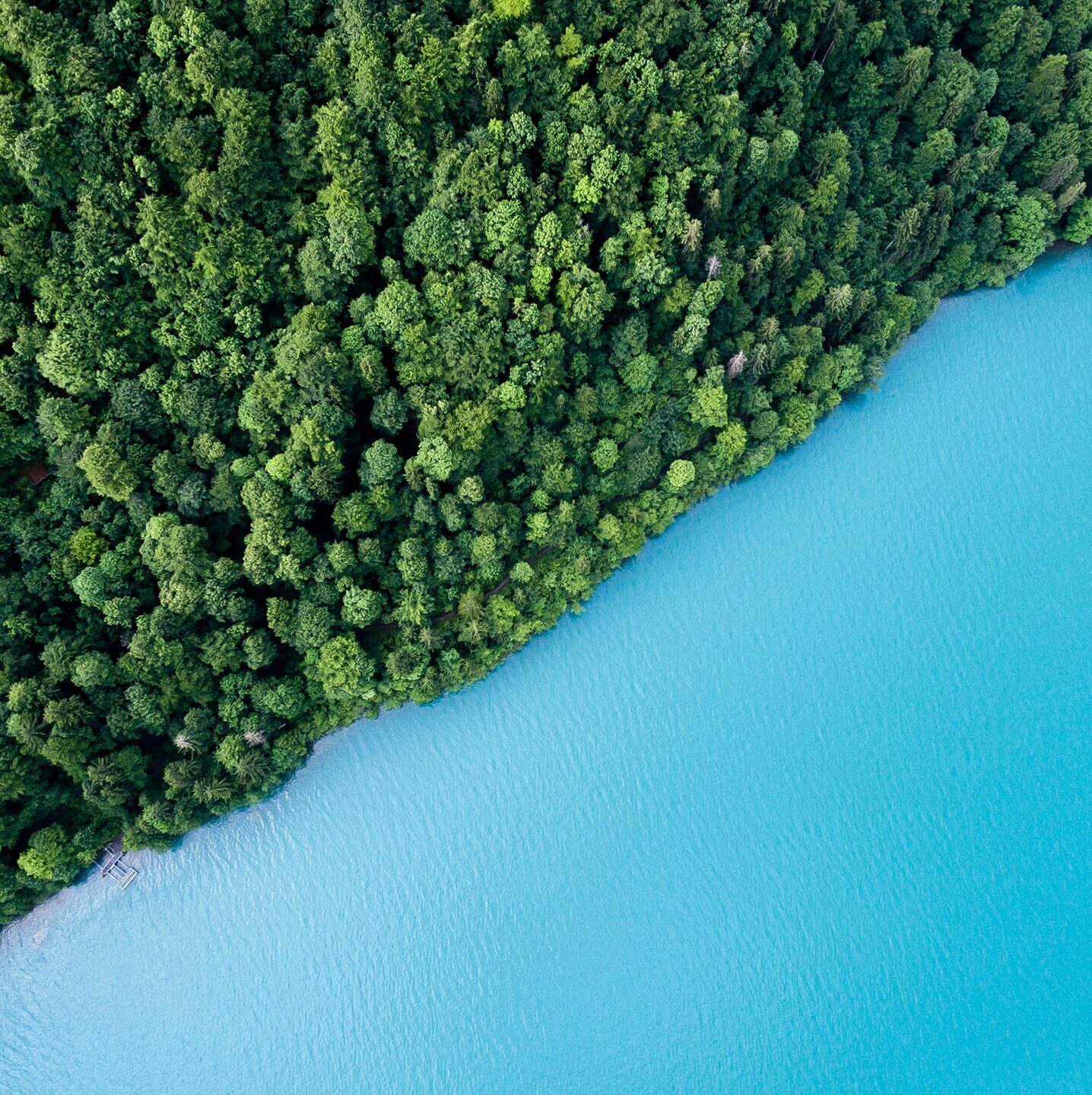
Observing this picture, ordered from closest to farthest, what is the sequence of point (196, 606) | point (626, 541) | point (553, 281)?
point (196, 606) → point (553, 281) → point (626, 541)

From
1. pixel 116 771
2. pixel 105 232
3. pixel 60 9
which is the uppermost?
pixel 60 9

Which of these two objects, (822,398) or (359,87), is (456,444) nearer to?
(359,87)

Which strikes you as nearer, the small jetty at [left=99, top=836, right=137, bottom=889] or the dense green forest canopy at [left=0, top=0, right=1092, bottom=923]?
the dense green forest canopy at [left=0, top=0, right=1092, bottom=923]

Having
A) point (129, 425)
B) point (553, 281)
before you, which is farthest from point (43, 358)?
point (553, 281)

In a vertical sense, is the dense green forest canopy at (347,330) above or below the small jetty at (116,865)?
above

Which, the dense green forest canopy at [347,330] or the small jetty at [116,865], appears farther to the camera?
the small jetty at [116,865]
